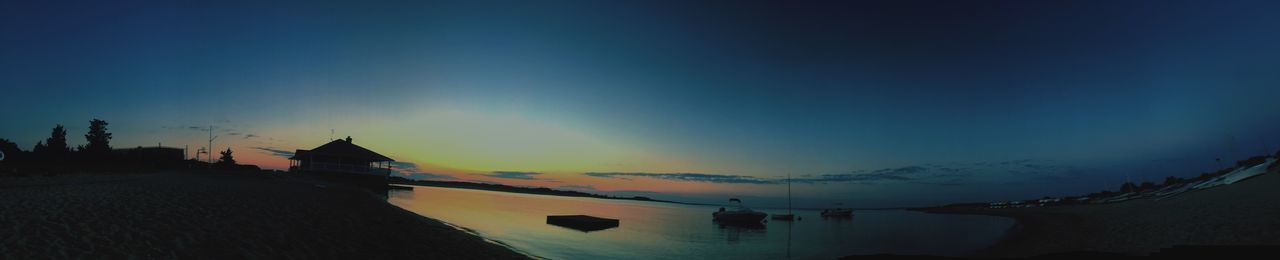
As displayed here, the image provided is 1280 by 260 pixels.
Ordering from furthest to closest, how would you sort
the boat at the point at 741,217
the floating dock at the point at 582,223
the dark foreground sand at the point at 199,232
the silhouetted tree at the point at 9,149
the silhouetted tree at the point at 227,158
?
1. the silhouetted tree at the point at 227,158
2. the boat at the point at 741,217
3. the silhouetted tree at the point at 9,149
4. the floating dock at the point at 582,223
5. the dark foreground sand at the point at 199,232

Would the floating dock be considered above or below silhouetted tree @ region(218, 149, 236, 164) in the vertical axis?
below

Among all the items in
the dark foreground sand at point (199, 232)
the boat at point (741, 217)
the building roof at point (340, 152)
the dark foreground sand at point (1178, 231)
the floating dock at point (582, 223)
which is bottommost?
the boat at point (741, 217)

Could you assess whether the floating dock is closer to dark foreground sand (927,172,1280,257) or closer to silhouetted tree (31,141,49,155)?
dark foreground sand (927,172,1280,257)

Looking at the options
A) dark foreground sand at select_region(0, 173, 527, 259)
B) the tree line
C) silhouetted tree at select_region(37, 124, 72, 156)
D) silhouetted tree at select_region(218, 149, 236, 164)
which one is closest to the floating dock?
dark foreground sand at select_region(0, 173, 527, 259)

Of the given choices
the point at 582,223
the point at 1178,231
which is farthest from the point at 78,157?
the point at 1178,231

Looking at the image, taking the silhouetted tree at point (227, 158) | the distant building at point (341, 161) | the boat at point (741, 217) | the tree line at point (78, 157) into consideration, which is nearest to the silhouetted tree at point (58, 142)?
the tree line at point (78, 157)

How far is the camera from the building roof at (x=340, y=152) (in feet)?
159

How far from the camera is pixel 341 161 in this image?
49812 mm

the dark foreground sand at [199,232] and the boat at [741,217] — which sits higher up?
the dark foreground sand at [199,232]

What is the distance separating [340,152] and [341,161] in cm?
156

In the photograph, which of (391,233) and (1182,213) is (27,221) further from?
(1182,213)

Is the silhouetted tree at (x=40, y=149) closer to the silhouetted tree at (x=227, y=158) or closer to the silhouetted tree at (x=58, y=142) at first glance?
the silhouetted tree at (x=58, y=142)

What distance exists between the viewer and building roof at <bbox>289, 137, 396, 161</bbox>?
159 feet

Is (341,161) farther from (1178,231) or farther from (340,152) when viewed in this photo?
(1178,231)
